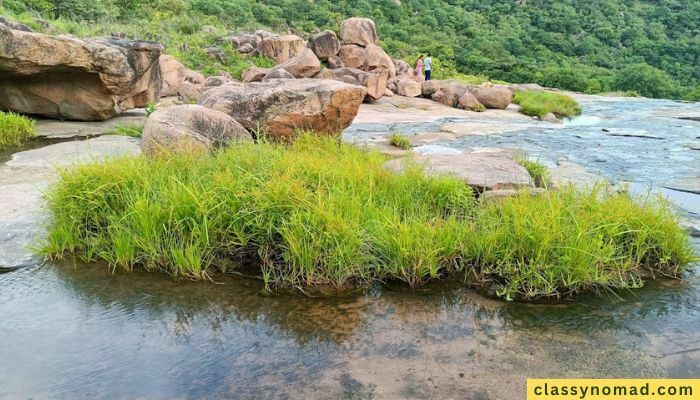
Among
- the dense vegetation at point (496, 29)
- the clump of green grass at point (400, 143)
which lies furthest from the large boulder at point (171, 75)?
the clump of green grass at point (400, 143)

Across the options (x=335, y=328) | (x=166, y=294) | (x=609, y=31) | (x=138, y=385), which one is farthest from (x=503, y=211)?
(x=609, y=31)

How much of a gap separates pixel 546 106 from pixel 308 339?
1632 cm

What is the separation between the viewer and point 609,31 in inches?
1839

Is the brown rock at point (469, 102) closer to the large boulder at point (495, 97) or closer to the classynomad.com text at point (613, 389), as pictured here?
the large boulder at point (495, 97)

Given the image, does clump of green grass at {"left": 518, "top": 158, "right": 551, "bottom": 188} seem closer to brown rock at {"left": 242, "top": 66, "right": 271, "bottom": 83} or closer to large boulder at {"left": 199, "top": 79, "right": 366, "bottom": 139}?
large boulder at {"left": 199, "top": 79, "right": 366, "bottom": 139}

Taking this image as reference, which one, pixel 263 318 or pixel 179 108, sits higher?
pixel 179 108

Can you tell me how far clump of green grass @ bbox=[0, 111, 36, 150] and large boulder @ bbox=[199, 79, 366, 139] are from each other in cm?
268

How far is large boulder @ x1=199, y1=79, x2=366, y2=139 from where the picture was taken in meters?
7.18

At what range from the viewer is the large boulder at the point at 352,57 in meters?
22.9

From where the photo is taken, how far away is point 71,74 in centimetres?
921

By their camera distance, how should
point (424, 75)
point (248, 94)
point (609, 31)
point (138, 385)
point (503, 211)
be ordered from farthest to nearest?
point (609, 31), point (424, 75), point (248, 94), point (503, 211), point (138, 385)

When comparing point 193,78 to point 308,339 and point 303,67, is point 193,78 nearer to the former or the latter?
point 303,67

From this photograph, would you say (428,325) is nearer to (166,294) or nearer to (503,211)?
(503,211)

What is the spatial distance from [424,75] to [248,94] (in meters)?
20.7
